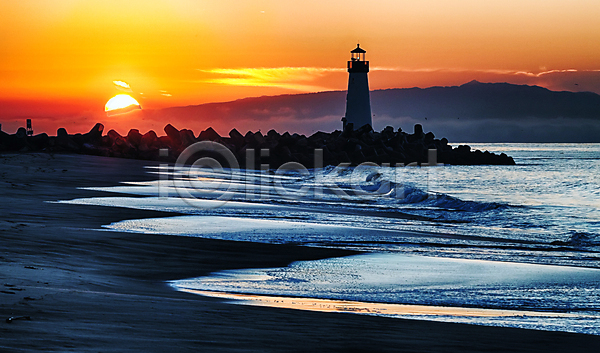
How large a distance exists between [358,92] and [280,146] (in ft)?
42.8

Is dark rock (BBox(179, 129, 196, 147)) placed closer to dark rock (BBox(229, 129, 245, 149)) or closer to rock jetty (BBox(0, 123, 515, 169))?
rock jetty (BBox(0, 123, 515, 169))

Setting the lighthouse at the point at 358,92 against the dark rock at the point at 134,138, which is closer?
the dark rock at the point at 134,138

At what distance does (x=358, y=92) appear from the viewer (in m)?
52.0

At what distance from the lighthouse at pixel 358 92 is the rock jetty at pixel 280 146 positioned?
2885 millimetres

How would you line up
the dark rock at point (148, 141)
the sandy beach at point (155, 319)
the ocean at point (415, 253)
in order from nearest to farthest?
the sandy beach at point (155, 319)
the ocean at point (415, 253)
the dark rock at point (148, 141)

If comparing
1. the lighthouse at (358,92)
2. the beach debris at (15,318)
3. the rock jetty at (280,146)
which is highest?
the lighthouse at (358,92)

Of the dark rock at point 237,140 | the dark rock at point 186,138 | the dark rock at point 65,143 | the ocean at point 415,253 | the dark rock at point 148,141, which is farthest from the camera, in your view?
the dark rock at point 186,138

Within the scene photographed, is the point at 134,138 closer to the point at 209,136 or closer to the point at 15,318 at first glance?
the point at 209,136

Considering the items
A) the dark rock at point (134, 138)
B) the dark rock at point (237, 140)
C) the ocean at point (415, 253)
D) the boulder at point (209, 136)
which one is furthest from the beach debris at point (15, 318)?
the boulder at point (209, 136)

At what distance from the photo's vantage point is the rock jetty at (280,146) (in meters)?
34.1

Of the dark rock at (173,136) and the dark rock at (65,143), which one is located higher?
the dark rock at (173,136)

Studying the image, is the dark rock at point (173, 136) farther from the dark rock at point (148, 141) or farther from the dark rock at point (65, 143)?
the dark rock at point (65, 143)

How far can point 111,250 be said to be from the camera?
20.2ft

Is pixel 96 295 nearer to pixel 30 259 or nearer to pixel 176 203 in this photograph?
pixel 30 259
